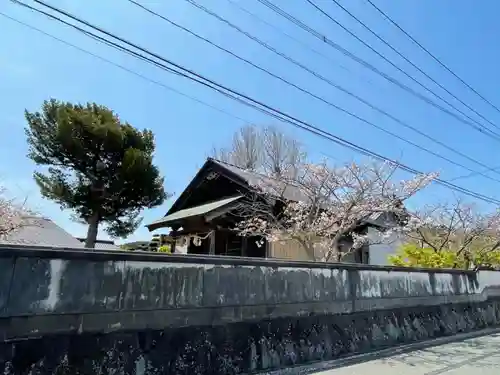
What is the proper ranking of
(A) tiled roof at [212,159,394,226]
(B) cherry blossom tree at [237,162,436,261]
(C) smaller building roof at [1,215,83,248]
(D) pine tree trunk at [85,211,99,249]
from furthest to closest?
(D) pine tree trunk at [85,211,99,249] < (C) smaller building roof at [1,215,83,248] < (A) tiled roof at [212,159,394,226] < (B) cherry blossom tree at [237,162,436,261]

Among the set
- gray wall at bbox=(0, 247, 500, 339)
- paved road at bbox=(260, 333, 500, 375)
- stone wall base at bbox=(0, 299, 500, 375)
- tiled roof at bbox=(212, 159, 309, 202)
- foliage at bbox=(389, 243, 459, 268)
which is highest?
tiled roof at bbox=(212, 159, 309, 202)

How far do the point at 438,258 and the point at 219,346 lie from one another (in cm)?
1123

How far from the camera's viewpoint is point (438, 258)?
1355 centimetres

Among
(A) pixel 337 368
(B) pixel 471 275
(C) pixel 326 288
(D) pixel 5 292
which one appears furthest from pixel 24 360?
(B) pixel 471 275

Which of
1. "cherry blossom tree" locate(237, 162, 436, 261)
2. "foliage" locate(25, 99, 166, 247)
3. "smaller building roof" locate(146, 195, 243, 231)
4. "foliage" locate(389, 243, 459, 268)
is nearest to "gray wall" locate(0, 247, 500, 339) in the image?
"cherry blossom tree" locate(237, 162, 436, 261)

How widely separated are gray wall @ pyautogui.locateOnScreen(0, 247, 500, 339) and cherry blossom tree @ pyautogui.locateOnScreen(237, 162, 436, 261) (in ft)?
15.2

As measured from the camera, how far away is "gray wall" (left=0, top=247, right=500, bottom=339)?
364 cm

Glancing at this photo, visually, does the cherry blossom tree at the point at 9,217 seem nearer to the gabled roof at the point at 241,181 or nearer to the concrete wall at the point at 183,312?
the gabled roof at the point at 241,181

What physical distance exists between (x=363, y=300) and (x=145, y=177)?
14932 mm

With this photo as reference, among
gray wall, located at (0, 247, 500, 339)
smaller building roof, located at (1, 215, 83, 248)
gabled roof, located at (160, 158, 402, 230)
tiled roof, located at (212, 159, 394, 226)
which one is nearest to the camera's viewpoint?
gray wall, located at (0, 247, 500, 339)

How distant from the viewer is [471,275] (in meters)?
11.1

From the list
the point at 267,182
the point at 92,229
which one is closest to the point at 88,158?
the point at 92,229

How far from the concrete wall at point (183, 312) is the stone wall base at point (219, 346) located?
1cm

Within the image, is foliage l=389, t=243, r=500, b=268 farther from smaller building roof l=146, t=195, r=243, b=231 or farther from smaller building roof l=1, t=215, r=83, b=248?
smaller building roof l=1, t=215, r=83, b=248
